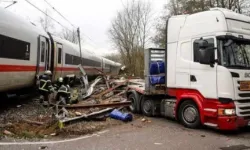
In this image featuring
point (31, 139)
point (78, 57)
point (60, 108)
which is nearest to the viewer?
point (31, 139)

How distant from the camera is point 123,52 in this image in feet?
161

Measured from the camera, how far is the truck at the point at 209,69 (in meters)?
8.36

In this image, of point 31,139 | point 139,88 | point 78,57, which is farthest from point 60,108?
point 78,57

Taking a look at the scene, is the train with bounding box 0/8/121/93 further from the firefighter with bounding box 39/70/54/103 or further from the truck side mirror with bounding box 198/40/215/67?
the truck side mirror with bounding box 198/40/215/67

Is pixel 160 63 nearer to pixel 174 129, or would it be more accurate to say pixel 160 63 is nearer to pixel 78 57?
pixel 174 129

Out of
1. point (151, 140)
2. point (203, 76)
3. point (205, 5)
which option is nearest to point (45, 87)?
point (151, 140)

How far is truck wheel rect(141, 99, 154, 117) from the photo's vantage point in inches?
454

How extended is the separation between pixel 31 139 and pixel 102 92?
8239 mm

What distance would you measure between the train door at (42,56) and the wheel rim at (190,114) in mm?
7184

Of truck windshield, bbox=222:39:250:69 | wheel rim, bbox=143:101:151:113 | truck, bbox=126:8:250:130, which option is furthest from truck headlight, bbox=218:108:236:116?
wheel rim, bbox=143:101:151:113

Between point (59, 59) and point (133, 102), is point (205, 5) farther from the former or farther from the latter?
point (133, 102)

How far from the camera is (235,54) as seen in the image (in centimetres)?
856

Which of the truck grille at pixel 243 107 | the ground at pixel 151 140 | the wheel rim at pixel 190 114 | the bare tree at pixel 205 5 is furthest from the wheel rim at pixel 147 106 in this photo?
the bare tree at pixel 205 5

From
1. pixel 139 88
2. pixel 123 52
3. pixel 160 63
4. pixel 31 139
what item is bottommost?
pixel 31 139
